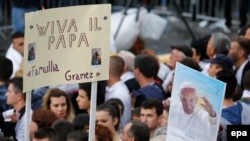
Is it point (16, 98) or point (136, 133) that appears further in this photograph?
point (16, 98)

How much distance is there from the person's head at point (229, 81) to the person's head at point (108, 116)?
1031mm

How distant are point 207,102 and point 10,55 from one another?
4.95 meters

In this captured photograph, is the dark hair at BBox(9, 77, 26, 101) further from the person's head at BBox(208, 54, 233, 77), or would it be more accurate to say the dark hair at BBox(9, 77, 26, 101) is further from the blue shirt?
the person's head at BBox(208, 54, 233, 77)

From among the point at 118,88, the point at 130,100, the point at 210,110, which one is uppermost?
the point at 210,110

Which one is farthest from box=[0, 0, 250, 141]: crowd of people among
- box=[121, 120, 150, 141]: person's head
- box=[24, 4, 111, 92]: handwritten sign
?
box=[24, 4, 111, 92]: handwritten sign

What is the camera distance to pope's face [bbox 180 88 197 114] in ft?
22.8

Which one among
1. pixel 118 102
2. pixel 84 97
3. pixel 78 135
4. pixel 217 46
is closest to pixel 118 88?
pixel 84 97

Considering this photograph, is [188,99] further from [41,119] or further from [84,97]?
[84,97]

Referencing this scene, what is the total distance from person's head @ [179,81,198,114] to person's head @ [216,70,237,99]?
1.40 metres

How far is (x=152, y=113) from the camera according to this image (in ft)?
27.6

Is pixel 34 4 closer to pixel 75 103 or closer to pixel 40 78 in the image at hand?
pixel 75 103

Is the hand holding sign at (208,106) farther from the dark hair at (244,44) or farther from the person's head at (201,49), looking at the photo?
the person's head at (201,49)

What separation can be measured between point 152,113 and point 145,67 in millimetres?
1351

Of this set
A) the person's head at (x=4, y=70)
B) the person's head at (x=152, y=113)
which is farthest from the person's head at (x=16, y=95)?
the person's head at (x=152, y=113)
